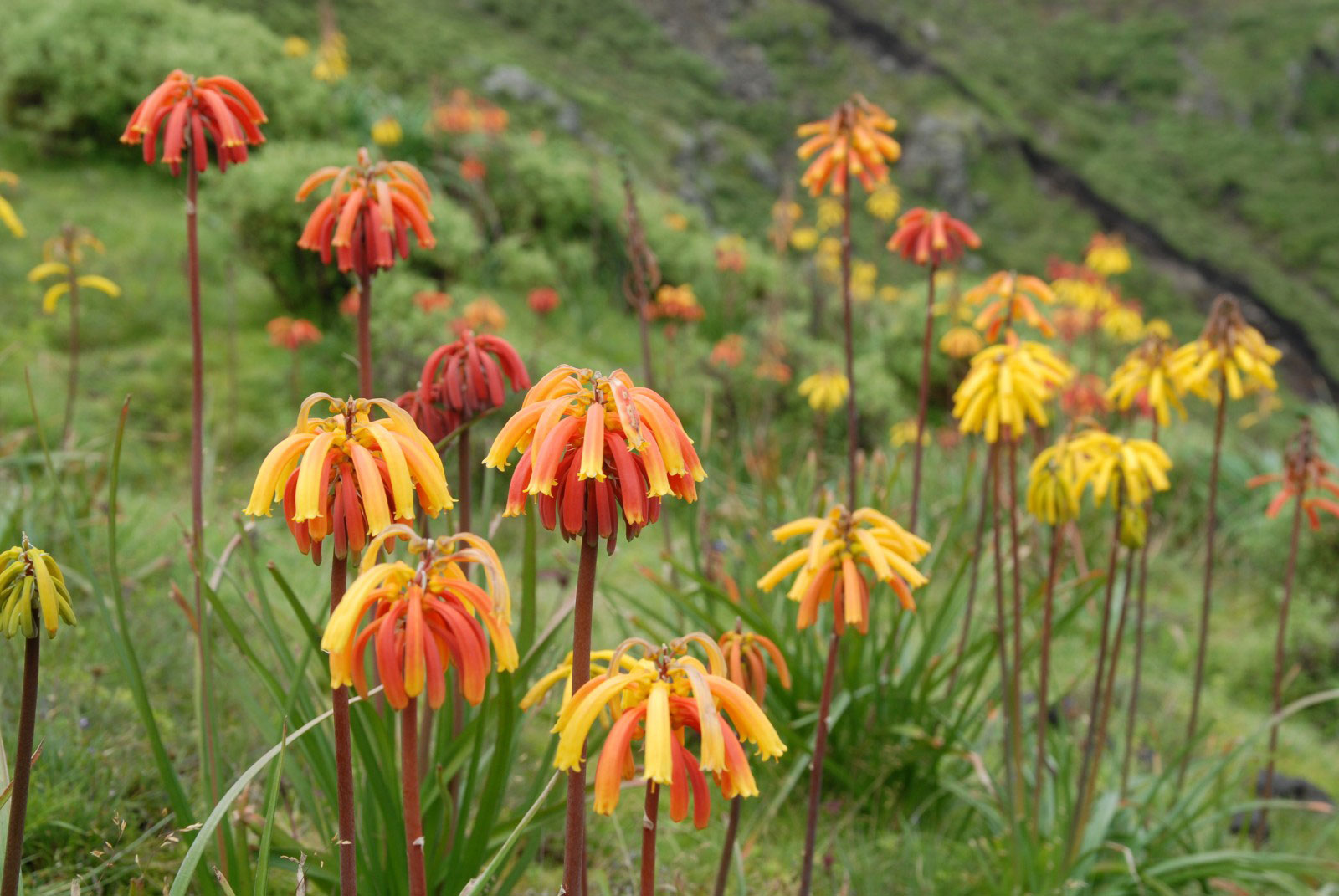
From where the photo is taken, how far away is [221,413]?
6.33m

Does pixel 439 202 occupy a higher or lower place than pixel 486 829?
higher

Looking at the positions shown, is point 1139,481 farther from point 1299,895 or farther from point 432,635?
point 432,635

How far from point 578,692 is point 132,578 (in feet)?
9.17

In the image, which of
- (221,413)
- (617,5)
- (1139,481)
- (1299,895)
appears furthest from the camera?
(617,5)

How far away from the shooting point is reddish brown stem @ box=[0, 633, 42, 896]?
143cm

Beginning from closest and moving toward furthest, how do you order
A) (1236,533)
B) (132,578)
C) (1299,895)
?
1. (1299,895)
2. (132,578)
3. (1236,533)

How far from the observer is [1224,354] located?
310 centimetres

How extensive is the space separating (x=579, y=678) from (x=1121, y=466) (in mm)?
1967

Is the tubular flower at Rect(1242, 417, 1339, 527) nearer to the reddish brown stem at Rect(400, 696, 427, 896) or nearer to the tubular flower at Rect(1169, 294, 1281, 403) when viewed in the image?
the tubular flower at Rect(1169, 294, 1281, 403)

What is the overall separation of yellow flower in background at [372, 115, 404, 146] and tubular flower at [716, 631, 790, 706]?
807 cm

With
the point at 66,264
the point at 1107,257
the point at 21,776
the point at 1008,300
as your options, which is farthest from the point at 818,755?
the point at 1107,257

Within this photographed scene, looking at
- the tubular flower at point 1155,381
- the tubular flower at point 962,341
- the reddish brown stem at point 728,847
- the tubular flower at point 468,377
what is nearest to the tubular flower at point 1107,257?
the tubular flower at point 962,341

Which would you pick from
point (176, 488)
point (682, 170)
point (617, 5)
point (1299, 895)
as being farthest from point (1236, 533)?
point (617, 5)

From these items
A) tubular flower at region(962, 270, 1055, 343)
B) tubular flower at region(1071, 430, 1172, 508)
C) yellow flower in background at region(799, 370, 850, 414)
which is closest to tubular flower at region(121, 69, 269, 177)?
tubular flower at region(962, 270, 1055, 343)
